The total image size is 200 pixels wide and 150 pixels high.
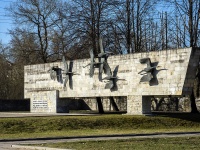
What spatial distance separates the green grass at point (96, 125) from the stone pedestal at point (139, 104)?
199cm

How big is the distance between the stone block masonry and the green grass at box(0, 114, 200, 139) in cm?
231

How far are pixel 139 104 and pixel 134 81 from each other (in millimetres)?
1867

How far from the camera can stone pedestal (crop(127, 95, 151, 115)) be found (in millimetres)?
38062

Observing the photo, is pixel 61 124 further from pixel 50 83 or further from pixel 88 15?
pixel 88 15

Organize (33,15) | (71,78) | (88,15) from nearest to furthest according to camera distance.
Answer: (71,78)
(88,15)
(33,15)

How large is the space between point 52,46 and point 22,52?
225 inches

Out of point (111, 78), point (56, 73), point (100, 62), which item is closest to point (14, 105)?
point (56, 73)

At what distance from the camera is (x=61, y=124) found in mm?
32594

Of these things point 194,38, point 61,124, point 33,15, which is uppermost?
point 33,15

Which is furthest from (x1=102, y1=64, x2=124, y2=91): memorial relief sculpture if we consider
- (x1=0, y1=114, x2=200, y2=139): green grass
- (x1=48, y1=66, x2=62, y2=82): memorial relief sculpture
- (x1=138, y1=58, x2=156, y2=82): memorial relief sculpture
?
(x1=48, y1=66, x2=62, y2=82): memorial relief sculpture

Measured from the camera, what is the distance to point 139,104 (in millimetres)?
38188

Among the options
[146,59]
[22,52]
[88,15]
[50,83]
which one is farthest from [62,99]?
[22,52]

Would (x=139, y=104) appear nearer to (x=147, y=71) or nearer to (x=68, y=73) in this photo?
(x=147, y=71)

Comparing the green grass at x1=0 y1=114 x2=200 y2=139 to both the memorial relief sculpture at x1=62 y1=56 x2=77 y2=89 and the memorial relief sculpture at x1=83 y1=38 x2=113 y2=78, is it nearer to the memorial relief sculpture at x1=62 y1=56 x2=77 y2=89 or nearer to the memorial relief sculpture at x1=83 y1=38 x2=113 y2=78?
the memorial relief sculpture at x1=83 y1=38 x2=113 y2=78
